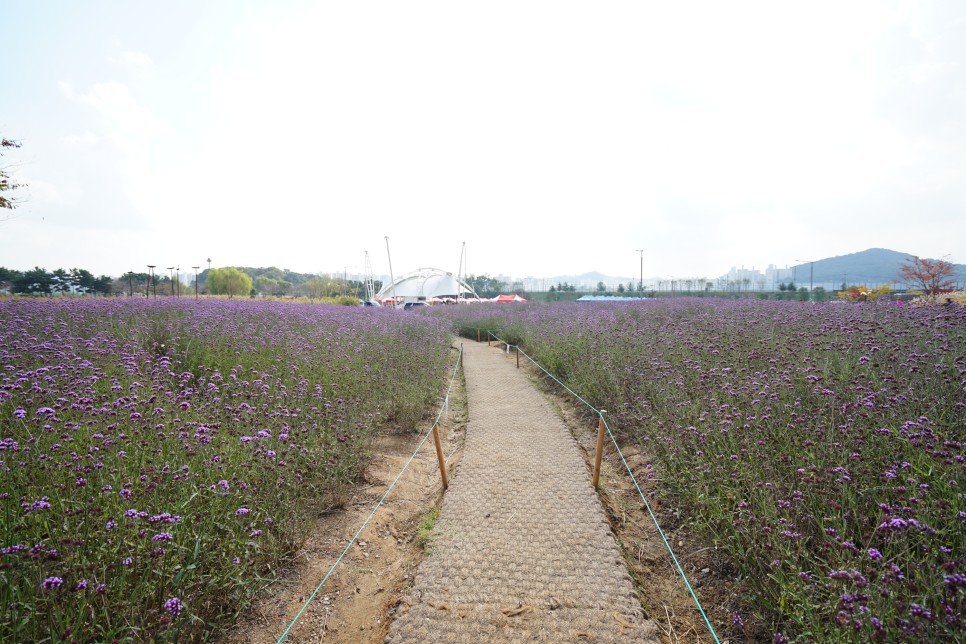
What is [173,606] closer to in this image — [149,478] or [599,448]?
[149,478]

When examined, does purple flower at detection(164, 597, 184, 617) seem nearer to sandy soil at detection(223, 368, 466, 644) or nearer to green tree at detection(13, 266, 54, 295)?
sandy soil at detection(223, 368, 466, 644)

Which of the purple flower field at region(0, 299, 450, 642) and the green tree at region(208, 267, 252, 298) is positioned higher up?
the green tree at region(208, 267, 252, 298)

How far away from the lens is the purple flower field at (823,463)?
2.04 m

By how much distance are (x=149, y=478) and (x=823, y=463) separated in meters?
4.57

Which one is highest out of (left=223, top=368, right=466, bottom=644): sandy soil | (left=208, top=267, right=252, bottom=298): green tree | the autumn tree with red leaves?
(left=208, top=267, right=252, bottom=298): green tree

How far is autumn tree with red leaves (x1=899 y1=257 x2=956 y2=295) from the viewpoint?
18395mm

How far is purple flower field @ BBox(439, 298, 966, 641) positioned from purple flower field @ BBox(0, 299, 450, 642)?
124 inches

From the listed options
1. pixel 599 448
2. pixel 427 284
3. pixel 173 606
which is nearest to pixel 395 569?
pixel 173 606

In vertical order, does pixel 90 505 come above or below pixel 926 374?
below

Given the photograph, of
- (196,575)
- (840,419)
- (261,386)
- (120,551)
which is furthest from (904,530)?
(261,386)

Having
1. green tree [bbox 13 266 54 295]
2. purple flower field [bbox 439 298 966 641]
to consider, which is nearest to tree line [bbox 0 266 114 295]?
green tree [bbox 13 266 54 295]

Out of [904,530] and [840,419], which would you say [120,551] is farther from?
[840,419]

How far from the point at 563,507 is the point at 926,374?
141 inches

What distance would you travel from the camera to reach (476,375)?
37.1 feet
